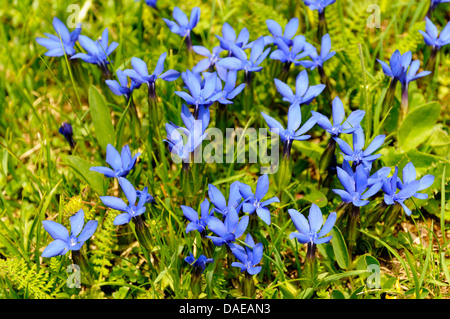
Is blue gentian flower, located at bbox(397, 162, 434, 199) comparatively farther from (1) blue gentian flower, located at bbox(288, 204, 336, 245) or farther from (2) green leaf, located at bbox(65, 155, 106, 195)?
(2) green leaf, located at bbox(65, 155, 106, 195)

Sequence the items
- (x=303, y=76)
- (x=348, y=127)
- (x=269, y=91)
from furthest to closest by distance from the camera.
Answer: (x=269, y=91) → (x=303, y=76) → (x=348, y=127)

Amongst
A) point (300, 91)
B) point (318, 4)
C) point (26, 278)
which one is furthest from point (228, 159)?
point (26, 278)

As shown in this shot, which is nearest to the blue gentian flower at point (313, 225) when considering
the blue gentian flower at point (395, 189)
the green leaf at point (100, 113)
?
the blue gentian flower at point (395, 189)

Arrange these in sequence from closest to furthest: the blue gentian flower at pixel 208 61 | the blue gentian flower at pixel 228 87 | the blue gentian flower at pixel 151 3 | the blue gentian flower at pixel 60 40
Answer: the blue gentian flower at pixel 228 87 < the blue gentian flower at pixel 208 61 < the blue gentian flower at pixel 60 40 < the blue gentian flower at pixel 151 3

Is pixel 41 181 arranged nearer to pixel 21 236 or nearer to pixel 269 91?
pixel 21 236

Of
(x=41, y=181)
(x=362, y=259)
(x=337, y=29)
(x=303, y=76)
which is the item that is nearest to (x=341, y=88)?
(x=337, y=29)

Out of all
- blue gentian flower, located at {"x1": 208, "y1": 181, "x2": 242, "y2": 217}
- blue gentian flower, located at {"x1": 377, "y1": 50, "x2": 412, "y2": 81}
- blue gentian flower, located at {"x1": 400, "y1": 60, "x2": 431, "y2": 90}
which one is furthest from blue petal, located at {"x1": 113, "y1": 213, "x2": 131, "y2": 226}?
blue gentian flower, located at {"x1": 400, "y1": 60, "x2": 431, "y2": 90}

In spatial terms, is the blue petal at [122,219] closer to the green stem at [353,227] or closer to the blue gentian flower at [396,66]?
the green stem at [353,227]
